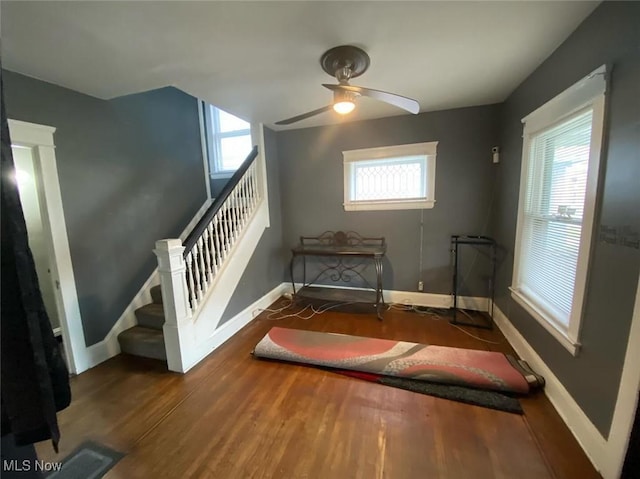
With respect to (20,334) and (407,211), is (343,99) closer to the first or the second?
(407,211)

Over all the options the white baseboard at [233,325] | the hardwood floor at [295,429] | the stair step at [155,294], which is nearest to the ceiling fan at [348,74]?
the hardwood floor at [295,429]

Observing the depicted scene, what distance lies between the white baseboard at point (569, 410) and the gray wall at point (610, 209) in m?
0.05

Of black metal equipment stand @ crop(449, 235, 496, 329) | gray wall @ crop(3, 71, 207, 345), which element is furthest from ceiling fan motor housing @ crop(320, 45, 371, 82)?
gray wall @ crop(3, 71, 207, 345)

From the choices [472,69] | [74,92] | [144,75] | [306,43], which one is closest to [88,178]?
[74,92]

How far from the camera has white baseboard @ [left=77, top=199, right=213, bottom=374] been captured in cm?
238

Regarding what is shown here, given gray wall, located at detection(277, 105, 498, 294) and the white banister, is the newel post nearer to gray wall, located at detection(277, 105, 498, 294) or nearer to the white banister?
the white banister

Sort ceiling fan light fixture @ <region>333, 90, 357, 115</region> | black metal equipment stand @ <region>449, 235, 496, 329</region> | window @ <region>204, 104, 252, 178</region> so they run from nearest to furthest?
1. ceiling fan light fixture @ <region>333, 90, 357, 115</region>
2. black metal equipment stand @ <region>449, 235, 496, 329</region>
3. window @ <region>204, 104, 252, 178</region>

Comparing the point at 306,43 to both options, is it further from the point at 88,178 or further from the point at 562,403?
the point at 562,403

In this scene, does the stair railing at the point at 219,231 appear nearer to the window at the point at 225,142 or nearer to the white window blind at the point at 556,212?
the window at the point at 225,142

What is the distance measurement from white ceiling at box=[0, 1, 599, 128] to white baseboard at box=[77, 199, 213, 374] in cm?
196

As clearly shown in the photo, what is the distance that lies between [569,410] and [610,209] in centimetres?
124

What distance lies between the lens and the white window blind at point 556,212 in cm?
170

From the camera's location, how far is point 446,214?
325 centimetres

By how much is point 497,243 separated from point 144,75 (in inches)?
147
